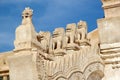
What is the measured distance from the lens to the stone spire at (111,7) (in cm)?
590

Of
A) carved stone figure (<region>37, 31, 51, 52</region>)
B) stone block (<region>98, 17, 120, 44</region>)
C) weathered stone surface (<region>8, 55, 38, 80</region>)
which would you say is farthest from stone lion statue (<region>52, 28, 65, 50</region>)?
stone block (<region>98, 17, 120, 44</region>)

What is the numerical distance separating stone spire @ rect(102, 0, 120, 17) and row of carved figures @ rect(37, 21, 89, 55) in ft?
23.3

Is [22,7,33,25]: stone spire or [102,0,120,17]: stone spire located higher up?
[22,7,33,25]: stone spire

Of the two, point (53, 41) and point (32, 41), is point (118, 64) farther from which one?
point (53, 41)

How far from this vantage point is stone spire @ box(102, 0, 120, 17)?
5902mm

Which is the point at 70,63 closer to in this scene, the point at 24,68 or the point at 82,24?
the point at 24,68

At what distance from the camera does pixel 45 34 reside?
1436 centimetres

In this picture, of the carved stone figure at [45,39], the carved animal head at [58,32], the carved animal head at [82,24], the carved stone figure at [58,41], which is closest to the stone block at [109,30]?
the carved stone figure at [45,39]

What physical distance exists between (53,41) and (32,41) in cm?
300

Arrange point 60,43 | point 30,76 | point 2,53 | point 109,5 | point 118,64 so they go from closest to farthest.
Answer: point 118,64 → point 109,5 → point 30,76 → point 60,43 → point 2,53

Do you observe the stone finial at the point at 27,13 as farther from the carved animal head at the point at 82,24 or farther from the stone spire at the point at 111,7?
the stone spire at the point at 111,7

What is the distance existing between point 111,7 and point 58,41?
8402mm

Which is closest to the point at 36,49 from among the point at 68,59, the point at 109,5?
the point at 68,59

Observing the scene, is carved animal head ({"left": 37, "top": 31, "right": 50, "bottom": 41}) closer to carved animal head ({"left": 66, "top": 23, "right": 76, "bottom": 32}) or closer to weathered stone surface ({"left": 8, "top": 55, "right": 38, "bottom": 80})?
carved animal head ({"left": 66, "top": 23, "right": 76, "bottom": 32})
